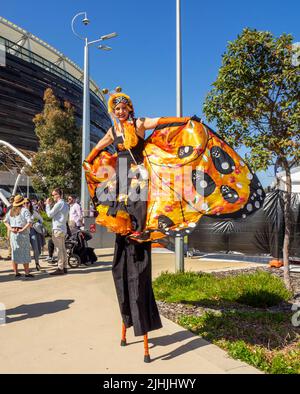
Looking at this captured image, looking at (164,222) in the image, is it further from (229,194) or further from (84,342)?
(84,342)

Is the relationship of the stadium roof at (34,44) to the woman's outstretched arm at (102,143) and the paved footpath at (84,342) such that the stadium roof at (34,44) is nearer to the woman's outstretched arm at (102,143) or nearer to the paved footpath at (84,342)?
the paved footpath at (84,342)

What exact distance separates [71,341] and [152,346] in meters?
0.85

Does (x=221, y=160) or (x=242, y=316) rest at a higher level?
(x=221, y=160)

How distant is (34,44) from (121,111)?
2834 inches

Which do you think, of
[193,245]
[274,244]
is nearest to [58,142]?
[193,245]

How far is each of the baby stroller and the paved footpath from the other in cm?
287

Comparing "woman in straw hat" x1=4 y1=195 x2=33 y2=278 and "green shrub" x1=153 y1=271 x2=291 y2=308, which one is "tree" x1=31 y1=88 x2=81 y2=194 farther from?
"green shrub" x1=153 y1=271 x2=291 y2=308

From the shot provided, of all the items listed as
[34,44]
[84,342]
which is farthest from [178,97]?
[34,44]

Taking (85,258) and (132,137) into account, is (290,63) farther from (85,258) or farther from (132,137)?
(85,258)

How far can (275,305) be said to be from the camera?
5453 mm

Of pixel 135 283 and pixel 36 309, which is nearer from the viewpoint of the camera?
pixel 135 283

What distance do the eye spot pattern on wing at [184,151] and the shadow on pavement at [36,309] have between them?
2.93 meters

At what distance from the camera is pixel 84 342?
395 centimetres

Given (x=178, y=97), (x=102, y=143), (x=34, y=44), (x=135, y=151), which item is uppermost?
(x=34, y=44)
